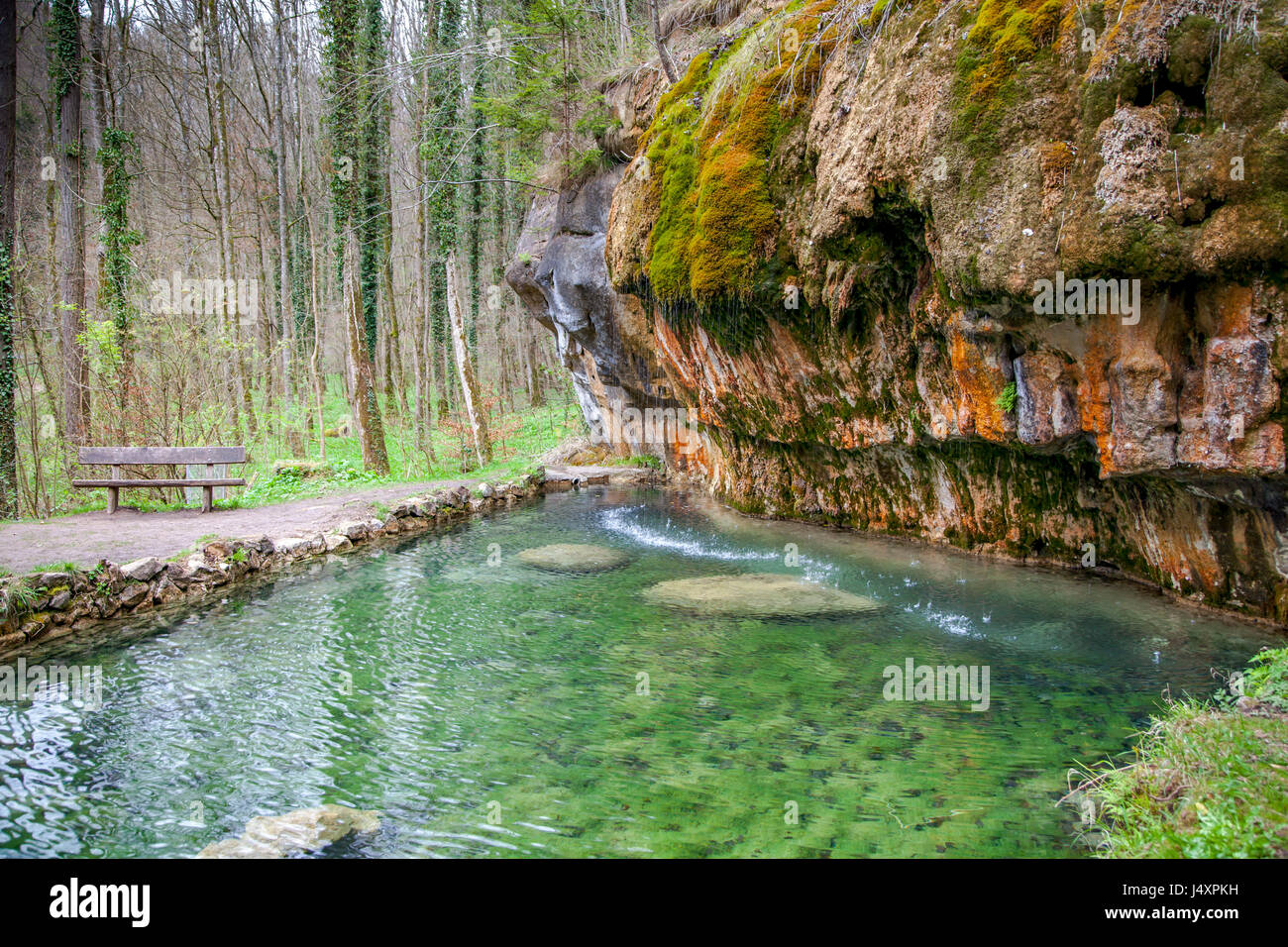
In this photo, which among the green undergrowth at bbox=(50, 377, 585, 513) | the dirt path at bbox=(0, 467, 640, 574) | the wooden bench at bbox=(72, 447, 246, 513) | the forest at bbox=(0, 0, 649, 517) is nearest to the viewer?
the dirt path at bbox=(0, 467, 640, 574)

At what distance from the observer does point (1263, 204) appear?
5336mm

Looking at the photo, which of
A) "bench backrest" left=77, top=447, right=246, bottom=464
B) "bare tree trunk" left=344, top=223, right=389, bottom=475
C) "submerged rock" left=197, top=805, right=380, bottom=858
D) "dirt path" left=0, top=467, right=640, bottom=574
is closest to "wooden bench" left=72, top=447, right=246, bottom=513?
"bench backrest" left=77, top=447, right=246, bottom=464

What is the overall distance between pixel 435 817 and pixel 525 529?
9544 millimetres

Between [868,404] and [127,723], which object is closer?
[127,723]

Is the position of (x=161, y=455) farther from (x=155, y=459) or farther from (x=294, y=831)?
(x=294, y=831)

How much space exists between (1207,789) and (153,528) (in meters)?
12.6

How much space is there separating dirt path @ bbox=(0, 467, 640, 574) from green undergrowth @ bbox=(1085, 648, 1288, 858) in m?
10.1

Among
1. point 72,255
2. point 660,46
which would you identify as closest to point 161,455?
point 72,255

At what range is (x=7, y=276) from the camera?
11.3m

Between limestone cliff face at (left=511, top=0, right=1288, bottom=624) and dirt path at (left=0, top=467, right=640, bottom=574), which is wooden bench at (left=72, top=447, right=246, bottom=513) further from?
limestone cliff face at (left=511, top=0, right=1288, bottom=624)

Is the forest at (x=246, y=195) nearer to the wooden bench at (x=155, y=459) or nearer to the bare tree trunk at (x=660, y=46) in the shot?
the wooden bench at (x=155, y=459)

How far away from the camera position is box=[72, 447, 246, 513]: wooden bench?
1147 centimetres
